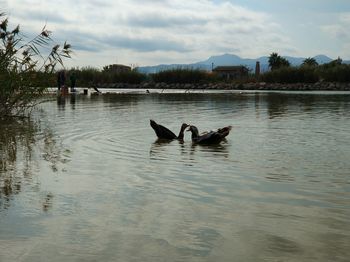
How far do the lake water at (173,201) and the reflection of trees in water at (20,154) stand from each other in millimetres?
24

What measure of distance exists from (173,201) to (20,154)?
16.4ft

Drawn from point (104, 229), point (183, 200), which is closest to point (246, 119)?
point (183, 200)

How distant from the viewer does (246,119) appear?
782 inches

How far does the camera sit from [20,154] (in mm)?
10344

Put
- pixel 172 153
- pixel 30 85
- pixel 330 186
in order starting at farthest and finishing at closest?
pixel 30 85 < pixel 172 153 < pixel 330 186

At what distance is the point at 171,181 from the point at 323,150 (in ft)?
16.1

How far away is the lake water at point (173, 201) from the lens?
15.5 feet

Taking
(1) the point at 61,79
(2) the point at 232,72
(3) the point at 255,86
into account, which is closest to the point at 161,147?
(1) the point at 61,79

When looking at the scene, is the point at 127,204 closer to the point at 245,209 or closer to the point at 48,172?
the point at 245,209

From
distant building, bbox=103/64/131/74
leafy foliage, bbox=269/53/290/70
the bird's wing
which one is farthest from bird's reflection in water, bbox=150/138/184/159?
leafy foliage, bbox=269/53/290/70

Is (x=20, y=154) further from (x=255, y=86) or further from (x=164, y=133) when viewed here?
(x=255, y=86)

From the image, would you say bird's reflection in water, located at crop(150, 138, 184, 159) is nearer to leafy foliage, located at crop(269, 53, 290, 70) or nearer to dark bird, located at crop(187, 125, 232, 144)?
dark bird, located at crop(187, 125, 232, 144)

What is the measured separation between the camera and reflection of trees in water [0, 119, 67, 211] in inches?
277

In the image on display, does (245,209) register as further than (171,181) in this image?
No
